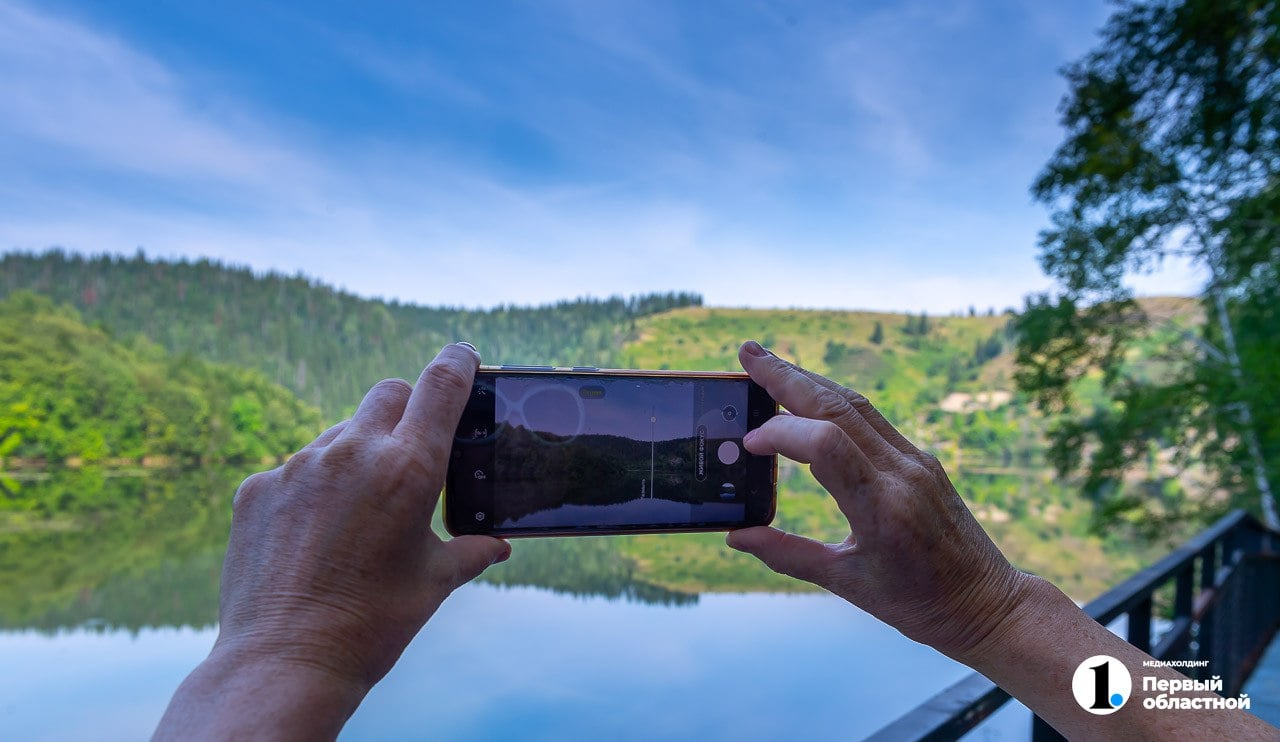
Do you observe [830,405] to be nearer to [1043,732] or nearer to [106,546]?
[1043,732]

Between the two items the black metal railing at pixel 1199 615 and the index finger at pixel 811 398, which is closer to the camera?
the index finger at pixel 811 398

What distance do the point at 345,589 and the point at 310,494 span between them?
56 millimetres

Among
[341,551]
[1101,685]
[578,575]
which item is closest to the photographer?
[341,551]

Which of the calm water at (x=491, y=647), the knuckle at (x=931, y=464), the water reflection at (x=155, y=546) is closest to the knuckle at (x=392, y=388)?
the knuckle at (x=931, y=464)

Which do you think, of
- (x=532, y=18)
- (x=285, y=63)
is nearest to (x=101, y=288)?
(x=285, y=63)

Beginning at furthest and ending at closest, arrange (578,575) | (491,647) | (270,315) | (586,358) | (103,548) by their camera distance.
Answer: (270,315) → (491,647) → (103,548) → (578,575) → (586,358)

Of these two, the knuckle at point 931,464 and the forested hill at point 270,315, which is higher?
the forested hill at point 270,315

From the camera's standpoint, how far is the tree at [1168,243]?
4.82m

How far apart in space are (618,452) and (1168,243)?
7000mm

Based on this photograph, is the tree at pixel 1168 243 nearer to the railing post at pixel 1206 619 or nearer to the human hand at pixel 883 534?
the railing post at pixel 1206 619

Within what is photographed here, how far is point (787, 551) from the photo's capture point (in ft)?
1.99

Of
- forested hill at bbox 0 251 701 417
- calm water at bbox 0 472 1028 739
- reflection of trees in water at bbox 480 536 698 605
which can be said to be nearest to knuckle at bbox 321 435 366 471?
calm water at bbox 0 472 1028 739

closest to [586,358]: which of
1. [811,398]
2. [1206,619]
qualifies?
[1206,619]

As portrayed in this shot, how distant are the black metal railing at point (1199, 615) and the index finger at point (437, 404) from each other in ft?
2.02
